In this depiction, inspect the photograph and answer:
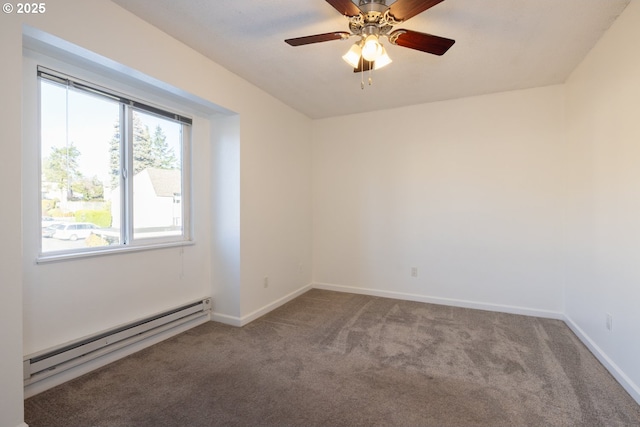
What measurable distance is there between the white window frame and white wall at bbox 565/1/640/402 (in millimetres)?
3592

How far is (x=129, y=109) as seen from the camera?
8.25 ft

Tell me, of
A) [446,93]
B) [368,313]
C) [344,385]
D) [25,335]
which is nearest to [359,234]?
[368,313]

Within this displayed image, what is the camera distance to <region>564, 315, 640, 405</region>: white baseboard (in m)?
1.88

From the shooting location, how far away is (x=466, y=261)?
3.59 meters

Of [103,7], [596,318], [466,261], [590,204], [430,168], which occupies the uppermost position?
[103,7]

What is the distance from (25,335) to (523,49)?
4.24 meters

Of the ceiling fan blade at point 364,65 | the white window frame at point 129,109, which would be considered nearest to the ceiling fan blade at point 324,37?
the ceiling fan blade at point 364,65

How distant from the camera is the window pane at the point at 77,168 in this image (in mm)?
2032

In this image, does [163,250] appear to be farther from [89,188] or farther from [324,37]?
[324,37]

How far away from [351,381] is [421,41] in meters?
2.35

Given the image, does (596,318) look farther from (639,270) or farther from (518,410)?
(518,410)

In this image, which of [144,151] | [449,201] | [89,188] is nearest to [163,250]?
[89,188]

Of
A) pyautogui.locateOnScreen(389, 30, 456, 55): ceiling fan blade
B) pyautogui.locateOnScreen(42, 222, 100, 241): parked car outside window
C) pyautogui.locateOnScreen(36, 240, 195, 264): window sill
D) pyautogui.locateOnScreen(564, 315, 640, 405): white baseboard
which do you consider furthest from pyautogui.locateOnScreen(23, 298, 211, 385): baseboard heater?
pyautogui.locateOnScreen(564, 315, 640, 405): white baseboard

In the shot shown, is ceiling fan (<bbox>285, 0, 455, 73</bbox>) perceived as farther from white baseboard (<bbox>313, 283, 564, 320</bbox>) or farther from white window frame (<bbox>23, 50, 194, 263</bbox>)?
white baseboard (<bbox>313, 283, 564, 320</bbox>)
